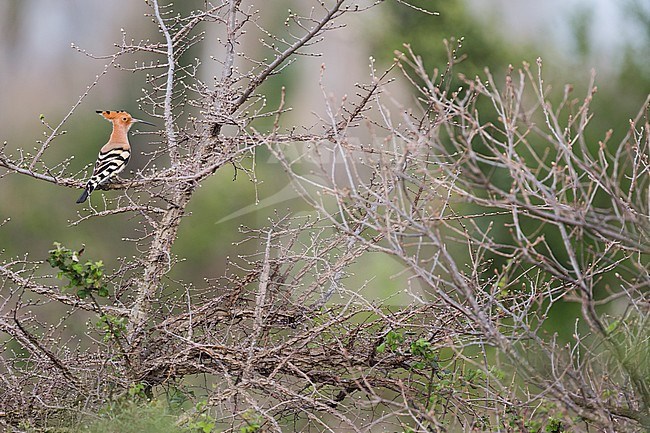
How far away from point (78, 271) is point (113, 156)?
65 cm

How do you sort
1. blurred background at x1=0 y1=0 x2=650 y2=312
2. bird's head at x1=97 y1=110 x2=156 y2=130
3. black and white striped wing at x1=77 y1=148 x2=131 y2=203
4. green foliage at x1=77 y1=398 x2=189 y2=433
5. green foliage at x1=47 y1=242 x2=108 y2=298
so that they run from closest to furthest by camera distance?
green foliage at x1=77 y1=398 x2=189 y2=433 → green foliage at x1=47 y1=242 x2=108 y2=298 → black and white striped wing at x1=77 y1=148 x2=131 y2=203 → bird's head at x1=97 y1=110 x2=156 y2=130 → blurred background at x1=0 y1=0 x2=650 y2=312

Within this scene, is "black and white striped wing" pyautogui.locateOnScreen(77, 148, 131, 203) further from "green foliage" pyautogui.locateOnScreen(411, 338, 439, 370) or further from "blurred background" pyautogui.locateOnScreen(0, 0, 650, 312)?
"blurred background" pyautogui.locateOnScreen(0, 0, 650, 312)

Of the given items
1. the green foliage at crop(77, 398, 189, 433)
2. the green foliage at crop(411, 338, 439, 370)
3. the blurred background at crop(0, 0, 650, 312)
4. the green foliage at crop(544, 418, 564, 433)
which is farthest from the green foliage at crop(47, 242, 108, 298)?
the blurred background at crop(0, 0, 650, 312)

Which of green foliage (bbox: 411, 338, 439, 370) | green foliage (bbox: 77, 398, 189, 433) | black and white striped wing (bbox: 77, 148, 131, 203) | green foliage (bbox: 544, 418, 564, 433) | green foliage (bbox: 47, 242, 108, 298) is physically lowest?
green foliage (bbox: 544, 418, 564, 433)

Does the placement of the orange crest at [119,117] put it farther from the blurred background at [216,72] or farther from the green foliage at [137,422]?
the blurred background at [216,72]

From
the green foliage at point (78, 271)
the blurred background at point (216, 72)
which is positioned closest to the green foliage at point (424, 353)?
the green foliage at point (78, 271)

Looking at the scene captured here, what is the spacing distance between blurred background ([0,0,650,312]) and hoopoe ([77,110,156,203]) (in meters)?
2.10

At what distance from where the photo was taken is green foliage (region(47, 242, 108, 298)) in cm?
222

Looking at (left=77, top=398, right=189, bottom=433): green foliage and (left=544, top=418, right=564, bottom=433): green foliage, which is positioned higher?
(left=77, top=398, right=189, bottom=433): green foliage

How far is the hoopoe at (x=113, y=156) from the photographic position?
270 cm

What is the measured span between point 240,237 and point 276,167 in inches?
23.7

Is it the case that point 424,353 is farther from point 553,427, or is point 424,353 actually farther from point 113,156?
point 113,156

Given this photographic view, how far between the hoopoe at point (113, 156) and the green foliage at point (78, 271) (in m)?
0.41

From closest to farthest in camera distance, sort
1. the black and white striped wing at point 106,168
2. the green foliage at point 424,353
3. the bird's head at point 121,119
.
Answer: the green foliage at point 424,353, the black and white striped wing at point 106,168, the bird's head at point 121,119
